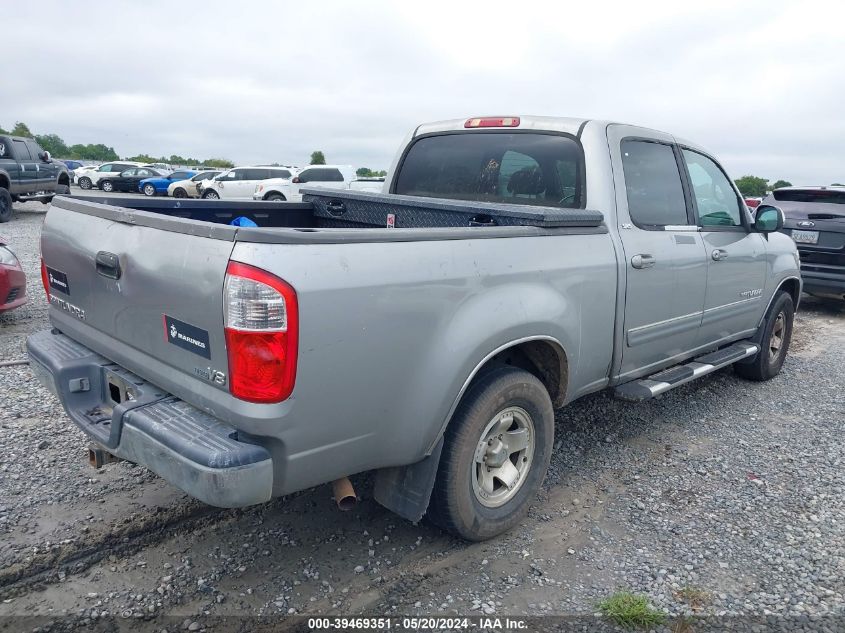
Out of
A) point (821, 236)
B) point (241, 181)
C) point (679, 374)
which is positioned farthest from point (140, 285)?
point (241, 181)

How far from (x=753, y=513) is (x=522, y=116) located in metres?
2.64

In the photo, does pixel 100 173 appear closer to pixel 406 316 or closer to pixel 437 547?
pixel 437 547

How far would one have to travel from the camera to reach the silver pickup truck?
2264mm

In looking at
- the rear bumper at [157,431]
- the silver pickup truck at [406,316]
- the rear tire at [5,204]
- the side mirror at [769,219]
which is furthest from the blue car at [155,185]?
the rear bumper at [157,431]

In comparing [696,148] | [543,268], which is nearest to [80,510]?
[543,268]

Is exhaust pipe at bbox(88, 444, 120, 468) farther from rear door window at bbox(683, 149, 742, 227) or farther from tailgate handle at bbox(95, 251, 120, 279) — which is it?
rear door window at bbox(683, 149, 742, 227)

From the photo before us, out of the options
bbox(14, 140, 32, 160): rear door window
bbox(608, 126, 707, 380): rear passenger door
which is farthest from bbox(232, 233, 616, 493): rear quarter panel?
bbox(14, 140, 32, 160): rear door window

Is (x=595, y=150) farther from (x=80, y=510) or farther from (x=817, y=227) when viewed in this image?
(x=817, y=227)

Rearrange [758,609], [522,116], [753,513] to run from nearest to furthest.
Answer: [758,609]
[753,513]
[522,116]

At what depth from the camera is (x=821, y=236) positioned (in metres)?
8.57

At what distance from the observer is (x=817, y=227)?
8.59m

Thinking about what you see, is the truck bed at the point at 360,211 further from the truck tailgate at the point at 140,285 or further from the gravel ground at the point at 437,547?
the gravel ground at the point at 437,547

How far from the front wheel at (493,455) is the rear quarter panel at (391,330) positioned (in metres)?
0.19

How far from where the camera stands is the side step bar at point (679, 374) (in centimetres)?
385
